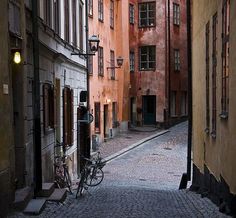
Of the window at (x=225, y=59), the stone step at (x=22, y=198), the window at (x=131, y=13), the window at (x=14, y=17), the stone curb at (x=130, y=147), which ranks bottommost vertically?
the stone curb at (x=130, y=147)

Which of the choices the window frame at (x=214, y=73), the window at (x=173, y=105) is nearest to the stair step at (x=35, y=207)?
the window frame at (x=214, y=73)

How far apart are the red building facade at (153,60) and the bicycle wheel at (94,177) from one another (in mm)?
23343

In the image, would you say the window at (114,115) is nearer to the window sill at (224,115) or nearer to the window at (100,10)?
the window at (100,10)

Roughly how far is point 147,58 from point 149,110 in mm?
3953

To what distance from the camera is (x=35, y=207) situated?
29.5 feet

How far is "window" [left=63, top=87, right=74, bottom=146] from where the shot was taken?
17016 mm

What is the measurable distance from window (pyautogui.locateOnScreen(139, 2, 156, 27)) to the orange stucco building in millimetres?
3246

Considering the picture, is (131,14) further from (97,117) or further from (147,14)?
(97,117)

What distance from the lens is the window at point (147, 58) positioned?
3997cm

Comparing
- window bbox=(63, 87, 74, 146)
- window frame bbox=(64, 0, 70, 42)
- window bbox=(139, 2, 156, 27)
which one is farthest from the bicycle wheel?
window bbox=(139, 2, 156, 27)

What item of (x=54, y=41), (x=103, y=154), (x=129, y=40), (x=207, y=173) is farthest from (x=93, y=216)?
(x=129, y=40)

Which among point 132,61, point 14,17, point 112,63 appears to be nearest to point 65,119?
point 14,17

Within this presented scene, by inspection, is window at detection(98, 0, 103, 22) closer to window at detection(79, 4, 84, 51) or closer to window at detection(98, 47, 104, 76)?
window at detection(98, 47, 104, 76)

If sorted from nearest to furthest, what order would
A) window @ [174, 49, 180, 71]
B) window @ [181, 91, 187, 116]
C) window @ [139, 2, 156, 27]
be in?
window @ [139, 2, 156, 27], window @ [174, 49, 180, 71], window @ [181, 91, 187, 116]
